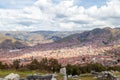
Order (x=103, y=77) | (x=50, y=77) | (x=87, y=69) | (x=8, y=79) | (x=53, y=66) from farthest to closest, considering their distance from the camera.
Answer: (x=87, y=69) → (x=53, y=66) → (x=103, y=77) → (x=8, y=79) → (x=50, y=77)

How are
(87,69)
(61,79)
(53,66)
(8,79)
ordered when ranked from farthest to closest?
(87,69), (53,66), (61,79), (8,79)

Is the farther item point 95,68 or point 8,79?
point 95,68

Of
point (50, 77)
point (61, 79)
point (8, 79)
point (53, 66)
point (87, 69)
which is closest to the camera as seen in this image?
point (50, 77)

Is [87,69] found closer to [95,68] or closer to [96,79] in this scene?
[95,68]

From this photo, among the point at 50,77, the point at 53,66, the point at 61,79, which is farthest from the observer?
the point at 53,66

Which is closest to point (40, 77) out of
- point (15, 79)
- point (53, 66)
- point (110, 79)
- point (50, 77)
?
point (50, 77)

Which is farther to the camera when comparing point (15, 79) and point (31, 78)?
point (15, 79)

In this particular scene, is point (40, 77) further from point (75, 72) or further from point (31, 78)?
point (75, 72)

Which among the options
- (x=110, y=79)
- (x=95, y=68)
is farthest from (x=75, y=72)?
(x=110, y=79)

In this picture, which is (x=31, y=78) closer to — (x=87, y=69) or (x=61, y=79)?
(x=61, y=79)
